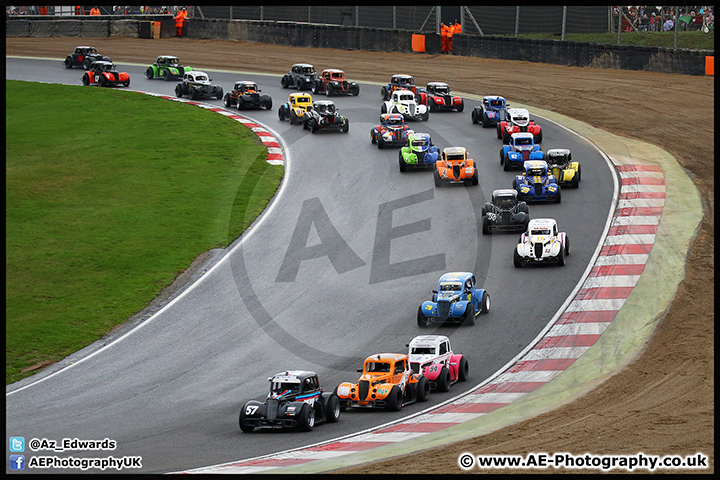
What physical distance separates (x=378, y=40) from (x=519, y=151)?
27.3 meters

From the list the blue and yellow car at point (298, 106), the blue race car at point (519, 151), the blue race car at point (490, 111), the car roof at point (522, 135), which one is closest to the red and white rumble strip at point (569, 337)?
→ the blue race car at point (519, 151)

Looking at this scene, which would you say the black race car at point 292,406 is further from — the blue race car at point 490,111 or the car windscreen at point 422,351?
the blue race car at point 490,111

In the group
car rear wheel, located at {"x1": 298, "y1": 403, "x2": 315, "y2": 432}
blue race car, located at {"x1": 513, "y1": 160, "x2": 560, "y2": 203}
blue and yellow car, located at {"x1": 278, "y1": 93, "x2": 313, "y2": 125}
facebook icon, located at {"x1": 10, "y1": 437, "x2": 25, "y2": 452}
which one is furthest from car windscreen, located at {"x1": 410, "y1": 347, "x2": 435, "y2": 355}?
blue and yellow car, located at {"x1": 278, "y1": 93, "x2": 313, "y2": 125}

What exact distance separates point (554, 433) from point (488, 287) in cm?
1058

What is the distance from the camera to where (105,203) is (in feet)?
112

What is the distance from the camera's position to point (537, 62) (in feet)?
178

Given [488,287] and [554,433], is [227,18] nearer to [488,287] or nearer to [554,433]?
[488,287]

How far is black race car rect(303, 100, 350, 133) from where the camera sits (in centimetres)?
4288

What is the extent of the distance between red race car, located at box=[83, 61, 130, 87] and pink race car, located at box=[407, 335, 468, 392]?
38.6 meters

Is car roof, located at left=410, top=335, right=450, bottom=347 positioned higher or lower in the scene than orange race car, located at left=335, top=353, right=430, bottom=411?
higher

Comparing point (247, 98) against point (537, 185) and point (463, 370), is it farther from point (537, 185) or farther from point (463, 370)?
point (463, 370)

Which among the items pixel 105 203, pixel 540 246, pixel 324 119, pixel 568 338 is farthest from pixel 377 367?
pixel 324 119

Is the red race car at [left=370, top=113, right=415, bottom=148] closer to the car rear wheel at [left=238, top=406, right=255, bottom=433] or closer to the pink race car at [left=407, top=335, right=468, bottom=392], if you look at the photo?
the pink race car at [left=407, top=335, right=468, bottom=392]

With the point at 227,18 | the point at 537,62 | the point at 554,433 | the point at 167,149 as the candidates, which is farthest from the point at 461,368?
the point at 227,18
